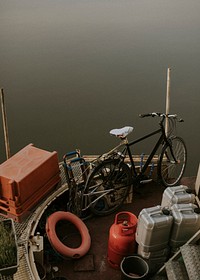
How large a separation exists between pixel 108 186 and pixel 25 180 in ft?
3.17

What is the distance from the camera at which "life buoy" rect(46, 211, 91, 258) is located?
3747mm

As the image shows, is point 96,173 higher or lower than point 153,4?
lower

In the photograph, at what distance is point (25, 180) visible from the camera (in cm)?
384

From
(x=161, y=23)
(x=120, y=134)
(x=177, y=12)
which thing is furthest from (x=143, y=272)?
(x=177, y=12)

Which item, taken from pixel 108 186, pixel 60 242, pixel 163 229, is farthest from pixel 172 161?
pixel 60 242

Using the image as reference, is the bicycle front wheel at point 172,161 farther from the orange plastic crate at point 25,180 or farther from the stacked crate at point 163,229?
the orange plastic crate at point 25,180

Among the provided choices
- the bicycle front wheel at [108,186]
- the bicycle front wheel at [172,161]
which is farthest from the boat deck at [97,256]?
the bicycle front wheel at [172,161]

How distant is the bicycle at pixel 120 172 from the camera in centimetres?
423

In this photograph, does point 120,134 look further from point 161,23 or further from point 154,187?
point 161,23

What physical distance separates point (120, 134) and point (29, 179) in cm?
106

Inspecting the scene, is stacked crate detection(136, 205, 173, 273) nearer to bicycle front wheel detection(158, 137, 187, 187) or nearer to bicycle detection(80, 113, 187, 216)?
bicycle detection(80, 113, 187, 216)

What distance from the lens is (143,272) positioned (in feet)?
11.9

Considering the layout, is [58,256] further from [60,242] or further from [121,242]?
[121,242]

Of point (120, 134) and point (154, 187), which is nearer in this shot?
point (120, 134)
